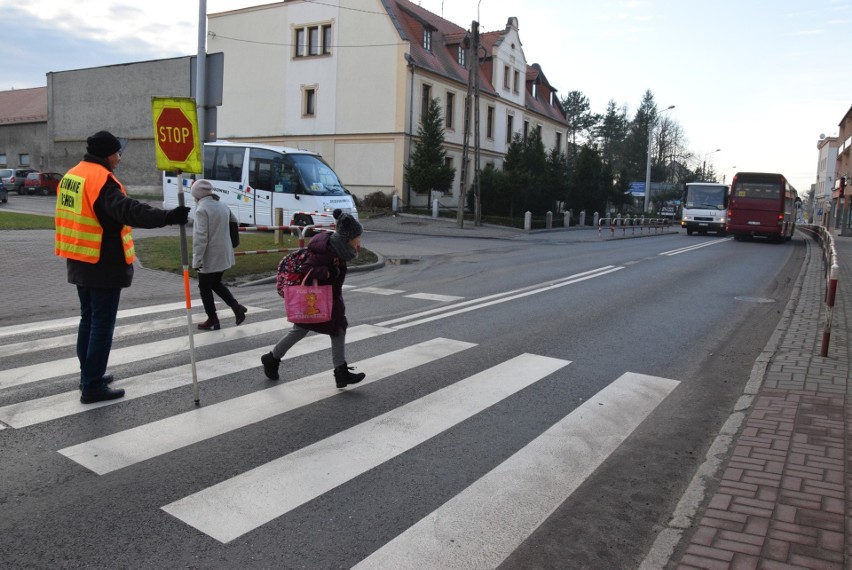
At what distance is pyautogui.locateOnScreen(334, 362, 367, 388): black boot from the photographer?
580 centimetres

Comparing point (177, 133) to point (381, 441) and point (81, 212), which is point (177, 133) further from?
point (381, 441)

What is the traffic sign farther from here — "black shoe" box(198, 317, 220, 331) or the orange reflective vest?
"black shoe" box(198, 317, 220, 331)

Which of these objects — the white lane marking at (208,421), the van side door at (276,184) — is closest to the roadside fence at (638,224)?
the van side door at (276,184)

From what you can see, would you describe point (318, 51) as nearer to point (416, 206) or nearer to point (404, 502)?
point (416, 206)

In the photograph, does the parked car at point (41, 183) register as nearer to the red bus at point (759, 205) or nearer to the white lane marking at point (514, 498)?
the red bus at point (759, 205)

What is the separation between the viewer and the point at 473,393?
5.87 metres

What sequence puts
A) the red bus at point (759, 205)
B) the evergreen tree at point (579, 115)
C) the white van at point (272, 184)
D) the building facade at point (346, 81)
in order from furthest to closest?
the evergreen tree at point (579, 115) < the building facade at point (346, 81) < the red bus at point (759, 205) < the white van at point (272, 184)

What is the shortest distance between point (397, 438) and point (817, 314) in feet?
25.7

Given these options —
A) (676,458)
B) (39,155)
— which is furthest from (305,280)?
(39,155)

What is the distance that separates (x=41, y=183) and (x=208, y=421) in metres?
44.6

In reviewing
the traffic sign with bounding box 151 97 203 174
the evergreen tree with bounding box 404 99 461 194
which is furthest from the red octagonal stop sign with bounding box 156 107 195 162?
the evergreen tree with bounding box 404 99 461 194

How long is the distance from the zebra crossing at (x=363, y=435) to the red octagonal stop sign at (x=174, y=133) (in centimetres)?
198

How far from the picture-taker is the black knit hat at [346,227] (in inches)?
219

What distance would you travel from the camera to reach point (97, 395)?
5266mm
